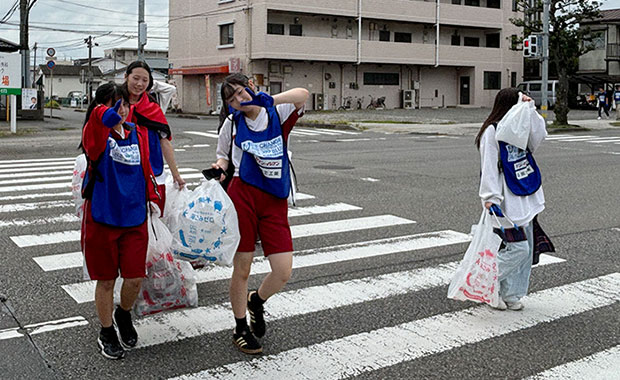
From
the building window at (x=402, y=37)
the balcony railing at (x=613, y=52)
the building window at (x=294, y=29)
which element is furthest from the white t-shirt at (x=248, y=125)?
the balcony railing at (x=613, y=52)

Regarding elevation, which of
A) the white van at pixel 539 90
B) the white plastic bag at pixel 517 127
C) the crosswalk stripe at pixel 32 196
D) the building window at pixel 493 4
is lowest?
the crosswalk stripe at pixel 32 196

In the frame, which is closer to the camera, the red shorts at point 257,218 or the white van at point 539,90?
the red shorts at point 257,218

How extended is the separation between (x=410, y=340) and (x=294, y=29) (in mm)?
39962

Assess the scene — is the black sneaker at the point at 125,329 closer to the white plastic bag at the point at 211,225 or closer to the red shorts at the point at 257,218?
the white plastic bag at the point at 211,225

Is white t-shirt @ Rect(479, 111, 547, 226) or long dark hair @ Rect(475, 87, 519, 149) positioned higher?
long dark hair @ Rect(475, 87, 519, 149)

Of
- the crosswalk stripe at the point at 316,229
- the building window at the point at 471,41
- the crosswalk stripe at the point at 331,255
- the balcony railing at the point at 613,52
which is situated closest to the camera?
the crosswalk stripe at the point at 331,255

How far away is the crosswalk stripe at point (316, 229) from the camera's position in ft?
24.7

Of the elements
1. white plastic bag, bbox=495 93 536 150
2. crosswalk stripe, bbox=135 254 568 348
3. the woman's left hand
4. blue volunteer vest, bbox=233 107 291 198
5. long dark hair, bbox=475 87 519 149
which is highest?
long dark hair, bbox=475 87 519 149

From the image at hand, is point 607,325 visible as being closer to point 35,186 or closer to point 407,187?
point 407,187

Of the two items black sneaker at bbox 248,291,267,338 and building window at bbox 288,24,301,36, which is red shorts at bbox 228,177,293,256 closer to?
black sneaker at bbox 248,291,267,338

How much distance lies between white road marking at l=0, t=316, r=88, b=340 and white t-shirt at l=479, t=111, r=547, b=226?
9.83 feet

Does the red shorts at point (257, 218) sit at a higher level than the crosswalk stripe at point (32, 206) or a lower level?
higher

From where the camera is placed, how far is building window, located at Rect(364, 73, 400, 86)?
47.1m

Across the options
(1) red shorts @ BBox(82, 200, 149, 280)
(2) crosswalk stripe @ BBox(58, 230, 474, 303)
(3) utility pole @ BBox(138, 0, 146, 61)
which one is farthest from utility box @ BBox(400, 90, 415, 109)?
(1) red shorts @ BBox(82, 200, 149, 280)
